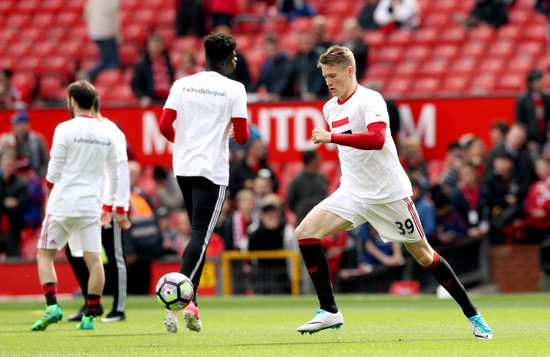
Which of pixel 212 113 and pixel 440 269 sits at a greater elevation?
pixel 212 113

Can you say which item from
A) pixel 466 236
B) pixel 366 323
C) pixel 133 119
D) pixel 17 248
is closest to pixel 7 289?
pixel 17 248

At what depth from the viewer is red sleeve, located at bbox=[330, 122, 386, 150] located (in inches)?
295

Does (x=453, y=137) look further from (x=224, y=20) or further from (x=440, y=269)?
(x=440, y=269)

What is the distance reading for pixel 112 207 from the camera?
31.3 feet

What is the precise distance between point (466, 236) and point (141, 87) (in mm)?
5713

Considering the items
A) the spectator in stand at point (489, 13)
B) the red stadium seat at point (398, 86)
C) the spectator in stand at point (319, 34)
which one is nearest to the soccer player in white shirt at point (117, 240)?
the spectator in stand at point (319, 34)

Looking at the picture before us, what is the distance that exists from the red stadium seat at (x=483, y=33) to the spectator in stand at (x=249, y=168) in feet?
19.6

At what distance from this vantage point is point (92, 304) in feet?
30.2

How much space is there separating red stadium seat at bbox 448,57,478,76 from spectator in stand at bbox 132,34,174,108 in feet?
17.0

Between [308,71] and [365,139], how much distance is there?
9.30 meters

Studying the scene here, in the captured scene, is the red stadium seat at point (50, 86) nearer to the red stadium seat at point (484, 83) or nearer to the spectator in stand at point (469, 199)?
the red stadium seat at point (484, 83)

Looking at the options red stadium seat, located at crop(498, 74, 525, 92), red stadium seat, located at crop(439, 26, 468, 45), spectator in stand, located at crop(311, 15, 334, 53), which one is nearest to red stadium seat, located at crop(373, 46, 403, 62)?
red stadium seat, located at crop(439, 26, 468, 45)

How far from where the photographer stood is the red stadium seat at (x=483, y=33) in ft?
65.5

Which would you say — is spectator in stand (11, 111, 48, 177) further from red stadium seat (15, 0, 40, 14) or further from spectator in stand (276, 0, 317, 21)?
red stadium seat (15, 0, 40, 14)
